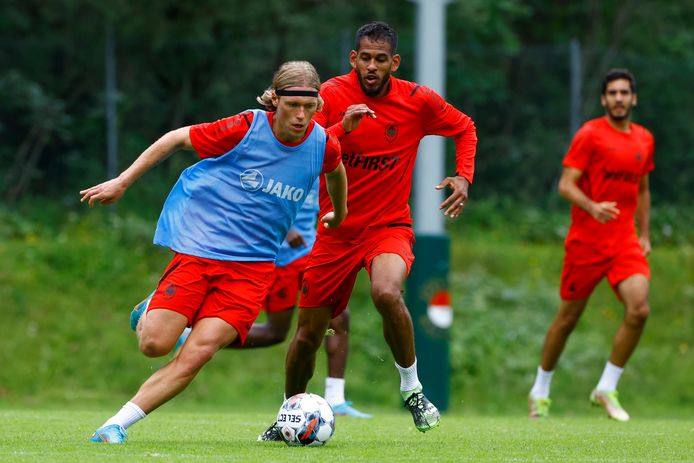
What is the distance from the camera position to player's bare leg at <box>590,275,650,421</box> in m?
10.3

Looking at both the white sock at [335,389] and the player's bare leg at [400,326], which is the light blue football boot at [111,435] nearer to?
the player's bare leg at [400,326]

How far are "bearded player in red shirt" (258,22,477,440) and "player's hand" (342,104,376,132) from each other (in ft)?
0.77

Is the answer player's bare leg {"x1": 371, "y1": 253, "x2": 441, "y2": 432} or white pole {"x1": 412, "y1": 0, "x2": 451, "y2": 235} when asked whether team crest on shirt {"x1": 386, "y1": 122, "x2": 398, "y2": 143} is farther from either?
white pole {"x1": 412, "y1": 0, "x2": 451, "y2": 235}

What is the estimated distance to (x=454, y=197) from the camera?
760cm

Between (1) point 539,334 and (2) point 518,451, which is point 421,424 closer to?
(2) point 518,451

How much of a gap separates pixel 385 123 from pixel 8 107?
33.8 feet

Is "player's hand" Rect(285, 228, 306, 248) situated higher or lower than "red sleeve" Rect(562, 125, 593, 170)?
lower

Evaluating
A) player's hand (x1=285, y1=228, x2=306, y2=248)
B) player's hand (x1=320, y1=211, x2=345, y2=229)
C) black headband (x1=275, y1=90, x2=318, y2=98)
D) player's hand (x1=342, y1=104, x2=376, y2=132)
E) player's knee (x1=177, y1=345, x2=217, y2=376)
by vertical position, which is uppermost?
black headband (x1=275, y1=90, x2=318, y2=98)

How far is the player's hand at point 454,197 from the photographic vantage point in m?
7.55

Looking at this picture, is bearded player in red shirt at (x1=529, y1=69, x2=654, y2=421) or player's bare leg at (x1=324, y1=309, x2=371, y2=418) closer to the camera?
player's bare leg at (x1=324, y1=309, x2=371, y2=418)

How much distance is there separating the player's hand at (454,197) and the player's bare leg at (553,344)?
322 cm

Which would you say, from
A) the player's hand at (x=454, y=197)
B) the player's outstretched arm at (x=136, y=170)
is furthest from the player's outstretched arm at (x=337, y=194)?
the player's outstretched arm at (x=136, y=170)

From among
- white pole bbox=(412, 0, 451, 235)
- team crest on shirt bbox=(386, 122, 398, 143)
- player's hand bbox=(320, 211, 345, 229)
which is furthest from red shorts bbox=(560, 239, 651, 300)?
player's hand bbox=(320, 211, 345, 229)

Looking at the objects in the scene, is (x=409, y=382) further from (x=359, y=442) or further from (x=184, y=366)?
(x=184, y=366)
